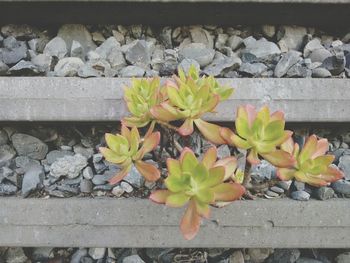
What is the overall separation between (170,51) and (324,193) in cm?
45

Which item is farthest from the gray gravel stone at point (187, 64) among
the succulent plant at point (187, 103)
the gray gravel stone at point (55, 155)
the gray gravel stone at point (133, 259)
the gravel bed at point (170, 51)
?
the gray gravel stone at point (133, 259)

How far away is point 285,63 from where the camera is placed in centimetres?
90

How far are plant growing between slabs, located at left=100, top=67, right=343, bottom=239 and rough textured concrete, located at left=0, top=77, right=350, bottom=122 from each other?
0.45ft

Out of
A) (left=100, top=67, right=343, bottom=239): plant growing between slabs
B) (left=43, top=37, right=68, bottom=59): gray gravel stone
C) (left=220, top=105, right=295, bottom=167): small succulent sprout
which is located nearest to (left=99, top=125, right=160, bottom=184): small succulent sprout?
(left=100, top=67, right=343, bottom=239): plant growing between slabs

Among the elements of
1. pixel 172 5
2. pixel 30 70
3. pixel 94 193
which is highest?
pixel 172 5

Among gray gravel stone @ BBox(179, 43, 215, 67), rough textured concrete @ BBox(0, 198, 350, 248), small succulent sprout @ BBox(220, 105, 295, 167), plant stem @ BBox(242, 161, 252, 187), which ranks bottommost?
rough textured concrete @ BBox(0, 198, 350, 248)

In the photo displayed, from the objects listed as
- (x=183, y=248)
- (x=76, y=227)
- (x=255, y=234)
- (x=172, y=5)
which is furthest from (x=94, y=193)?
(x=172, y=5)

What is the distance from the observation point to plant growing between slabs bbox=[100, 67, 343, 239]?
2.01ft

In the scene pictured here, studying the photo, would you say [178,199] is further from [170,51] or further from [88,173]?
[170,51]

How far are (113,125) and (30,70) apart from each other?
215 mm

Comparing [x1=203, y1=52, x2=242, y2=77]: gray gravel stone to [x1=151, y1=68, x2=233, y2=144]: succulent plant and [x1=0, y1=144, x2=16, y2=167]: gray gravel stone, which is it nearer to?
[x1=151, y1=68, x2=233, y2=144]: succulent plant

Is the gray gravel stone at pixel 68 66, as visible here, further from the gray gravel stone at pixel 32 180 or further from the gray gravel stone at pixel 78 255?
the gray gravel stone at pixel 78 255

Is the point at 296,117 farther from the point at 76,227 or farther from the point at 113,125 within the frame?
the point at 76,227

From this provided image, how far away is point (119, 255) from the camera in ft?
2.87
